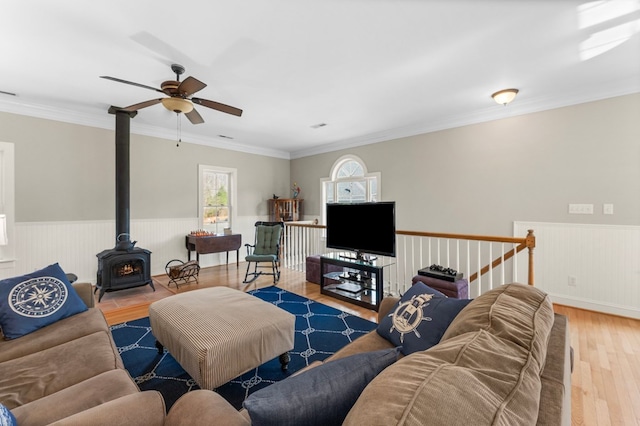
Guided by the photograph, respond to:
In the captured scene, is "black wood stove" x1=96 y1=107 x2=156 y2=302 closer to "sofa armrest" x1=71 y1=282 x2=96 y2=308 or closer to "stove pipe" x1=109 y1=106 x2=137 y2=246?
"stove pipe" x1=109 y1=106 x2=137 y2=246

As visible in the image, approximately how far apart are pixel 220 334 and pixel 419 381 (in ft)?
4.86

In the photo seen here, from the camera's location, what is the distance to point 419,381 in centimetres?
60

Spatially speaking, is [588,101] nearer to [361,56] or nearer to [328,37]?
[361,56]

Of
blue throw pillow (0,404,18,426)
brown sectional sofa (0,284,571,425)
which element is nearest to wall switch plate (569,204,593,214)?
brown sectional sofa (0,284,571,425)

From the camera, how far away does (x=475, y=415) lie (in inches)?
20.5

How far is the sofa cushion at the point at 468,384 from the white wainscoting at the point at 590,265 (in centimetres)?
349

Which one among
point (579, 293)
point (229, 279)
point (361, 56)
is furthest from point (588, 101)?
point (229, 279)

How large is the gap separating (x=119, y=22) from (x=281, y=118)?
94.5 inches

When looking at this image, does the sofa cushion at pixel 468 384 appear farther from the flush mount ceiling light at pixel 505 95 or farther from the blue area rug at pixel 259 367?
the flush mount ceiling light at pixel 505 95

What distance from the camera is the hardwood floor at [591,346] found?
5.83 ft

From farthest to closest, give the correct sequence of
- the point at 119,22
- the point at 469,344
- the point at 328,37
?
1. the point at 328,37
2. the point at 119,22
3. the point at 469,344

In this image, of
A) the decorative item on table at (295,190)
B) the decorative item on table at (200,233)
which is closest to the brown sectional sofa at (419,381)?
the decorative item on table at (200,233)

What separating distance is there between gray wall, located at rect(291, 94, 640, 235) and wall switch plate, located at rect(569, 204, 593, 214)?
5cm

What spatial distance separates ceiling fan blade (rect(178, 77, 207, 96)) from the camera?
2393 mm
